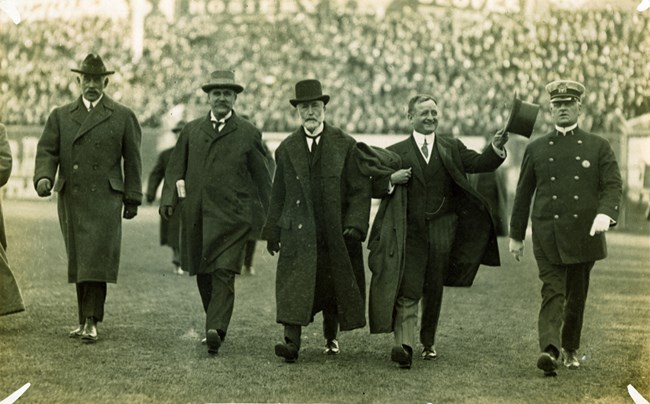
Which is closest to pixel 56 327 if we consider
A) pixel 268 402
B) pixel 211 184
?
→ pixel 211 184

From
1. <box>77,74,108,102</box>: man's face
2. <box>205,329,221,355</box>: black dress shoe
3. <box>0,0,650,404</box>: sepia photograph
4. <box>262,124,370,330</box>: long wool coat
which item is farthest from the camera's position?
<box>77,74,108,102</box>: man's face

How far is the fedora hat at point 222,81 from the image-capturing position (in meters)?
8.99

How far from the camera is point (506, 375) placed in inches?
303

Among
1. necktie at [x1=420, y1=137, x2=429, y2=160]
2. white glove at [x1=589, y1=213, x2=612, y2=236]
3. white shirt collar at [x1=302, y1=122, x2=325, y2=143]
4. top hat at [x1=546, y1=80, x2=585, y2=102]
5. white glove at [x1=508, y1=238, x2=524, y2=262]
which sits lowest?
white glove at [x1=508, y1=238, x2=524, y2=262]

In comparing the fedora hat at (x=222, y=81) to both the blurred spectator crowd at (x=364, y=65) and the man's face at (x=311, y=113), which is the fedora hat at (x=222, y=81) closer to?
the man's face at (x=311, y=113)

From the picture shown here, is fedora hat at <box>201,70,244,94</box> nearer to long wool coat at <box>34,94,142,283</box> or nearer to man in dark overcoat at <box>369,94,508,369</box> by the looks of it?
long wool coat at <box>34,94,142,283</box>

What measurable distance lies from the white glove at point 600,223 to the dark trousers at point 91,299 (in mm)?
3700

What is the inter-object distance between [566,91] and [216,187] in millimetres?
2699

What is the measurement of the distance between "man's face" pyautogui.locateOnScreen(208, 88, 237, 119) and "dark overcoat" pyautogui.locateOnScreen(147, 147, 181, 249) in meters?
2.10

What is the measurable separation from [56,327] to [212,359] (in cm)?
184

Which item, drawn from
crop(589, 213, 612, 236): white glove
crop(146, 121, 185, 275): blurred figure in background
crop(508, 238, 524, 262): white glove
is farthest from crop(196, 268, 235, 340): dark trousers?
crop(589, 213, 612, 236): white glove

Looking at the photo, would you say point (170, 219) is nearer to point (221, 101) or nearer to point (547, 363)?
point (221, 101)

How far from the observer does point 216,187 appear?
8938 mm

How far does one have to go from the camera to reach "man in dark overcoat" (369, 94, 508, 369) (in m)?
8.30
